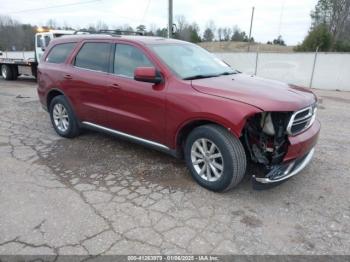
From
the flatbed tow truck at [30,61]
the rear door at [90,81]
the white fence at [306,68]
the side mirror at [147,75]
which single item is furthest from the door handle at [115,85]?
the white fence at [306,68]

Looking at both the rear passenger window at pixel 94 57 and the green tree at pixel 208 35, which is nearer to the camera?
the rear passenger window at pixel 94 57

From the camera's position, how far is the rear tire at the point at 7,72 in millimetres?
16141

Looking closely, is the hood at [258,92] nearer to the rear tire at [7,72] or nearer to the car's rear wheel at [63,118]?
the car's rear wheel at [63,118]

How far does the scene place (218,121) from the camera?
3.21m

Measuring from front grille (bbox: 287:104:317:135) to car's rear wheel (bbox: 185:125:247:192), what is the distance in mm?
578

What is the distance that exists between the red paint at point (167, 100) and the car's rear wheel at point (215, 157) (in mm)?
144

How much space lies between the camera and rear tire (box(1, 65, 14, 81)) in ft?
53.0

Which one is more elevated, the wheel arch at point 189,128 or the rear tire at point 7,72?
the wheel arch at point 189,128

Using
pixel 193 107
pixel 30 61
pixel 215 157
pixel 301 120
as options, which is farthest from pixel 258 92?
pixel 30 61

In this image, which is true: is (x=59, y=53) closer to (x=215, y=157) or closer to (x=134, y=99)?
(x=134, y=99)

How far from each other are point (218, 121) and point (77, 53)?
3.02 m

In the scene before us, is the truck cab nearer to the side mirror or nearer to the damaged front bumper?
the side mirror

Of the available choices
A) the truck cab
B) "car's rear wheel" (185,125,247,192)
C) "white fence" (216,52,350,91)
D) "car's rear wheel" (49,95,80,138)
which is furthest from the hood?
"white fence" (216,52,350,91)

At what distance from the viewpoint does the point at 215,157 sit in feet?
11.2
